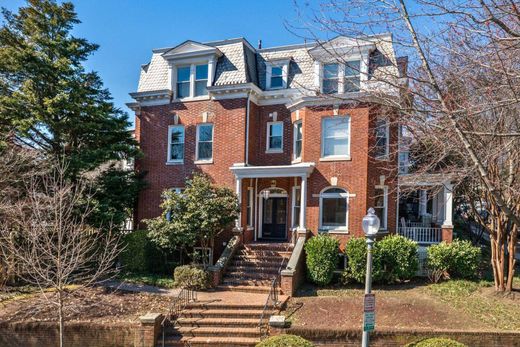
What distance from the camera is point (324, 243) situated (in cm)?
1507

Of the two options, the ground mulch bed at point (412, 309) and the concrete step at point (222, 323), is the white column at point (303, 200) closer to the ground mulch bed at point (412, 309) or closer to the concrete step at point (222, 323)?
the ground mulch bed at point (412, 309)

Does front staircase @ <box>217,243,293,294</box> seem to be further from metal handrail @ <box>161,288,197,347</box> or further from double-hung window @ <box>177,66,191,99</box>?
double-hung window @ <box>177,66,191,99</box>

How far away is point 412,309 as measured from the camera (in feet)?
40.5

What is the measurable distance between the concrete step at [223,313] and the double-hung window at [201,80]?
10571 mm

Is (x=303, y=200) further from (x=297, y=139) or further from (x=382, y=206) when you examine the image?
(x=382, y=206)

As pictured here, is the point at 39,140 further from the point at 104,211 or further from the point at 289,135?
the point at 289,135

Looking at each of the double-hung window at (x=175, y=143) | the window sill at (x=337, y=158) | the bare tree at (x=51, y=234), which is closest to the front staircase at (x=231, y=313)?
the bare tree at (x=51, y=234)

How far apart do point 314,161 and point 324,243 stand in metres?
3.70

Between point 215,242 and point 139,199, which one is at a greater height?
point 139,199

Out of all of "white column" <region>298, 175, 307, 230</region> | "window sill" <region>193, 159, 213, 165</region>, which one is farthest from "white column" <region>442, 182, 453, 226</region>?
"window sill" <region>193, 159, 213, 165</region>

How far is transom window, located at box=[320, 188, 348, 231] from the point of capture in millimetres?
16781

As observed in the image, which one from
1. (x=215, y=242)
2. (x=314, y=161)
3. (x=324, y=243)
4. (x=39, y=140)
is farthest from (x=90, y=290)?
(x=314, y=161)

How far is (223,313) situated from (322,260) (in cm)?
438

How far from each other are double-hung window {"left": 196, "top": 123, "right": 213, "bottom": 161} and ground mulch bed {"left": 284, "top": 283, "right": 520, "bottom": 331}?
7.86m
